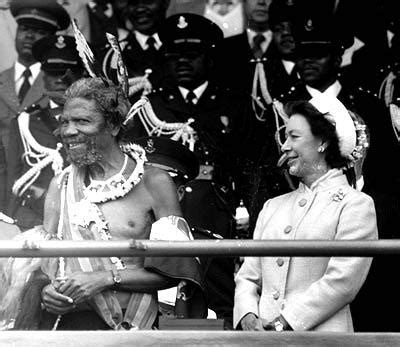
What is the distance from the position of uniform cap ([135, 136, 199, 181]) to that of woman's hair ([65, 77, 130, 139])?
6.24 feet

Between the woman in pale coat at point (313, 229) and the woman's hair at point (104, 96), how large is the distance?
0.85 m

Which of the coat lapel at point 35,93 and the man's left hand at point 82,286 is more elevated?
the man's left hand at point 82,286

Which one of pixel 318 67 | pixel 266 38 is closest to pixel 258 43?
pixel 266 38

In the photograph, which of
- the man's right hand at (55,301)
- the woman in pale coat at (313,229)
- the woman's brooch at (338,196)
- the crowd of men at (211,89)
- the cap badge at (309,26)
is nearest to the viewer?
the man's right hand at (55,301)

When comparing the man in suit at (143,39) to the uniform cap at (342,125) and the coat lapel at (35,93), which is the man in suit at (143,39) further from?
the uniform cap at (342,125)

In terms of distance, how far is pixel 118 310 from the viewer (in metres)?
7.55

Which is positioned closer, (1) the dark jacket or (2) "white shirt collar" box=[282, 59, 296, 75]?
(1) the dark jacket

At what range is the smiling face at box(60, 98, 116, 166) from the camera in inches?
310

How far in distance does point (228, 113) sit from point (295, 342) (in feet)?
14.2

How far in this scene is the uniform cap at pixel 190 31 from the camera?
11.3 metres

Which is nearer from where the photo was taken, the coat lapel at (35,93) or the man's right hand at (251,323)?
the man's right hand at (251,323)

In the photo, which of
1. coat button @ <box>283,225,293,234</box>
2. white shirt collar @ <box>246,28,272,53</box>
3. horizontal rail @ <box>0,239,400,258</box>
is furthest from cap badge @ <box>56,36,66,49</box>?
horizontal rail @ <box>0,239,400,258</box>

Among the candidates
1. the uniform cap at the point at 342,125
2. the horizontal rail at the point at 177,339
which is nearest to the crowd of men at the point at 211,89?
the uniform cap at the point at 342,125

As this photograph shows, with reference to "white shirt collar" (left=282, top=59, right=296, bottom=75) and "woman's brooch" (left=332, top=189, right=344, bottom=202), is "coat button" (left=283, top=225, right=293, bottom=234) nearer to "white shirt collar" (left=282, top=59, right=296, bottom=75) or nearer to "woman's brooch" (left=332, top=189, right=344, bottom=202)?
"woman's brooch" (left=332, top=189, right=344, bottom=202)
